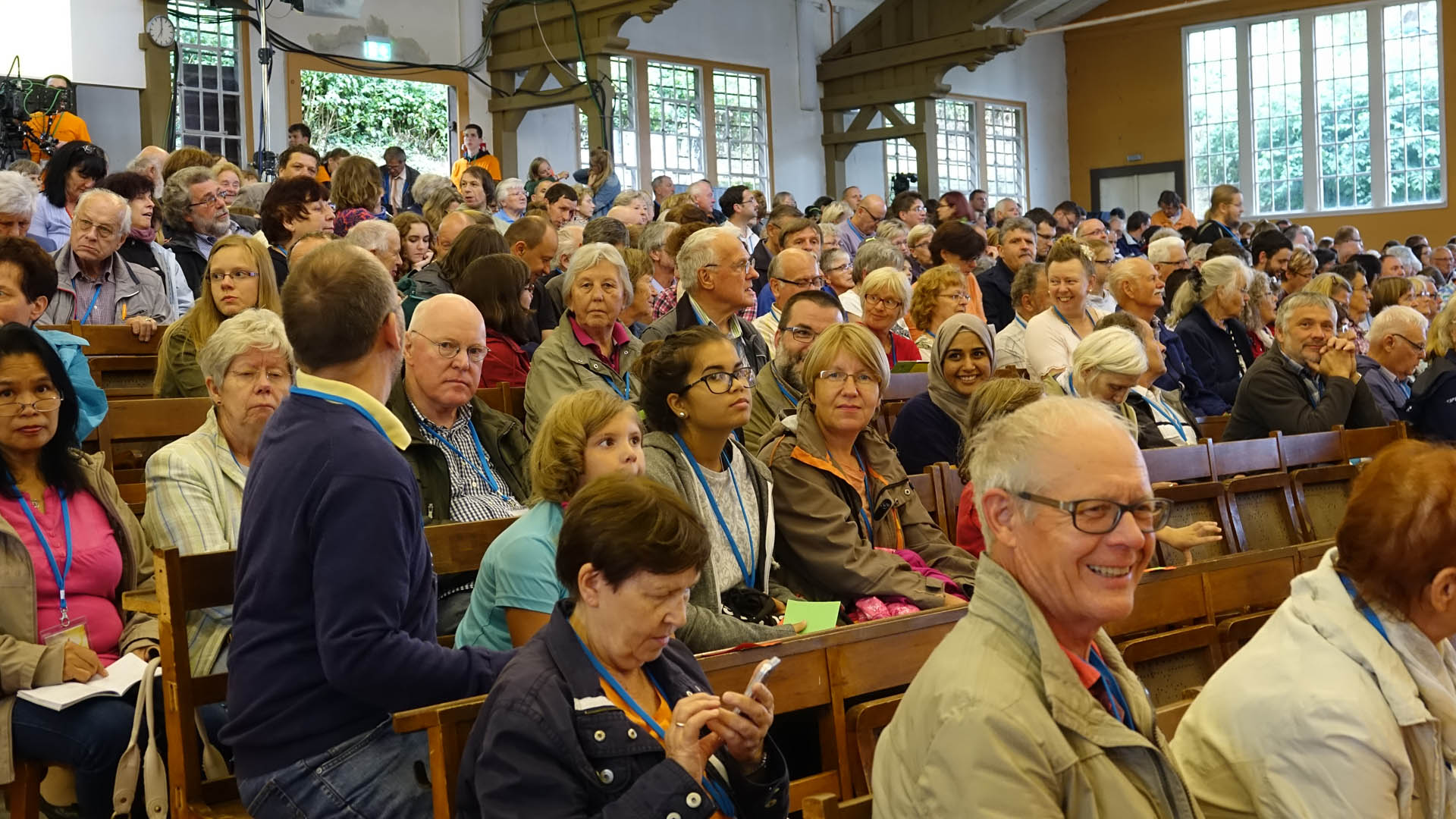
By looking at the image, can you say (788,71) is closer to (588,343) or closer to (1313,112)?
(1313,112)

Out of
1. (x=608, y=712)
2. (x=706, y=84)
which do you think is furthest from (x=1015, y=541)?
(x=706, y=84)

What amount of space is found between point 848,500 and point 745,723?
5.34 ft

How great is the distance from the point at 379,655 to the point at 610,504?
382mm

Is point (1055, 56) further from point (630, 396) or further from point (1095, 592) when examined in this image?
point (1095, 592)

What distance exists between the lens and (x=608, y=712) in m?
1.82

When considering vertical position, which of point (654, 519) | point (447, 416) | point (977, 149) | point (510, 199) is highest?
point (977, 149)

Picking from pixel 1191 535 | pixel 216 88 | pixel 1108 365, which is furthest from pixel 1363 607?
pixel 216 88

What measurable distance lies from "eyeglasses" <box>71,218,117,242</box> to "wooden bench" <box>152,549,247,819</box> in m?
3.26

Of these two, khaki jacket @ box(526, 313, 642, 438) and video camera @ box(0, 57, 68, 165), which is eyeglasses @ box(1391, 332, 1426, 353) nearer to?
khaki jacket @ box(526, 313, 642, 438)

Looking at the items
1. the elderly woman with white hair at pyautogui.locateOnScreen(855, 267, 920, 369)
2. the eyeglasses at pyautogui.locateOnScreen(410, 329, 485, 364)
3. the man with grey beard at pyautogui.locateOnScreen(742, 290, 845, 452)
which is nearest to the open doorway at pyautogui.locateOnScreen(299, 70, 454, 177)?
the elderly woman with white hair at pyautogui.locateOnScreen(855, 267, 920, 369)

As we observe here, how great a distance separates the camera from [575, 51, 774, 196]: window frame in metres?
16.0

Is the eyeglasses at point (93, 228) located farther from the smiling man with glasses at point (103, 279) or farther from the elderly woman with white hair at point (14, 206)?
the elderly woman with white hair at point (14, 206)

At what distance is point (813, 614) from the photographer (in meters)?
2.91

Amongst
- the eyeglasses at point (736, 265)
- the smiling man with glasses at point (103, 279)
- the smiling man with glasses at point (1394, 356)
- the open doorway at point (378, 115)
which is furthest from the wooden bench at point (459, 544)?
the open doorway at point (378, 115)
